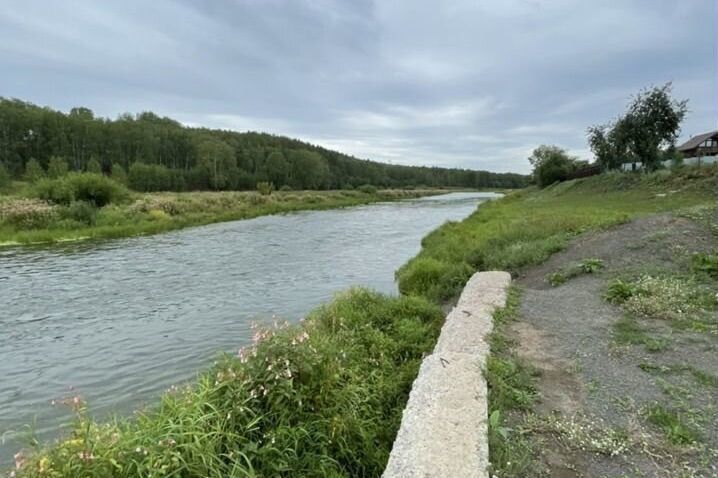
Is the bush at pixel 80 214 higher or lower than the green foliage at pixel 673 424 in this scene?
higher

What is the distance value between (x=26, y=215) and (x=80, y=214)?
8.96 feet

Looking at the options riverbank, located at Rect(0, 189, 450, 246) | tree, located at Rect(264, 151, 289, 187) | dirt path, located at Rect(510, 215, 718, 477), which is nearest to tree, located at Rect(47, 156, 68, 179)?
riverbank, located at Rect(0, 189, 450, 246)

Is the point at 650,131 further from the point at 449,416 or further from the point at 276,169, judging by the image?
the point at 276,169

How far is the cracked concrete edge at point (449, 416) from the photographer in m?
3.04

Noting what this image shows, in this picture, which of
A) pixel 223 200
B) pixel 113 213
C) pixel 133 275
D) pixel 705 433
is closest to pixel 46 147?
pixel 223 200

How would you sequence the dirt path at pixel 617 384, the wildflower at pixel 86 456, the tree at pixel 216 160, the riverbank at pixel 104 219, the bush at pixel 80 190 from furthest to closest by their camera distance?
the tree at pixel 216 160 < the bush at pixel 80 190 < the riverbank at pixel 104 219 < the dirt path at pixel 617 384 < the wildflower at pixel 86 456

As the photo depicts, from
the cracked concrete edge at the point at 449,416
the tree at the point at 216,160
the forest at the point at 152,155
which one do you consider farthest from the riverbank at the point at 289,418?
the tree at the point at 216,160

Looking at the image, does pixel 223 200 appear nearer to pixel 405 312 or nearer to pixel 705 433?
pixel 405 312

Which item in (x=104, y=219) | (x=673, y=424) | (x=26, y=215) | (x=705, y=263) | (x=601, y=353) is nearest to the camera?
(x=673, y=424)

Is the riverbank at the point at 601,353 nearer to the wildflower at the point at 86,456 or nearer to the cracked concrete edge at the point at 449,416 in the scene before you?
the cracked concrete edge at the point at 449,416

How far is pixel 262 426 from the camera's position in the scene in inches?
156

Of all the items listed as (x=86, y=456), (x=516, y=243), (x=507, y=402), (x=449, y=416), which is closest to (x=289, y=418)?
(x=449, y=416)

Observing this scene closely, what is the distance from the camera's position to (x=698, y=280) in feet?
25.5

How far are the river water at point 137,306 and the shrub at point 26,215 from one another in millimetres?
6317
